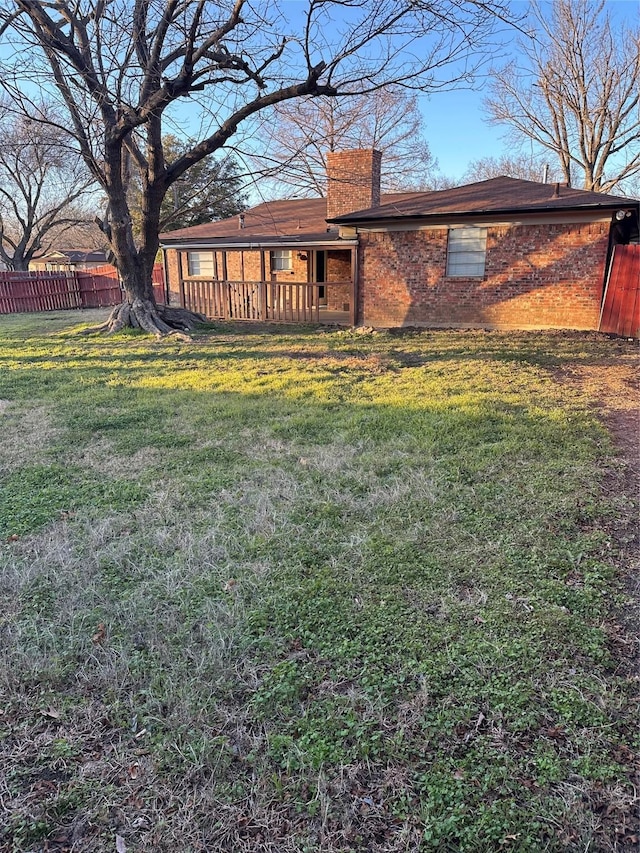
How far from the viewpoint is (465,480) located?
415 cm

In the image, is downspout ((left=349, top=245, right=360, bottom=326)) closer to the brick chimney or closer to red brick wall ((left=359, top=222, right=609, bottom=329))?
red brick wall ((left=359, top=222, right=609, bottom=329))

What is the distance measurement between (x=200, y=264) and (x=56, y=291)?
22.3 ft

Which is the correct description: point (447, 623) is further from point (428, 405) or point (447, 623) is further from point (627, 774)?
point (428, 405)

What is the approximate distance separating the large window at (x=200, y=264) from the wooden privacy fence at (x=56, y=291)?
4.73 m

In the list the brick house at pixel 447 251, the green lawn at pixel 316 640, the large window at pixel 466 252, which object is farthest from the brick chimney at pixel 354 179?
the green lawn at pixel 316 640

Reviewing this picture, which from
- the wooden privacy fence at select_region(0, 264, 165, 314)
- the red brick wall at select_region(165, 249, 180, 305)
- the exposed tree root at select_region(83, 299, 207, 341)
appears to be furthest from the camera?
the wooden privacy fence at select_region(0, 264, 165, 314)

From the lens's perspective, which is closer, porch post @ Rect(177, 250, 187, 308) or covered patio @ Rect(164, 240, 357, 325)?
covered patio @ Rect(164, 240, 357, 325)

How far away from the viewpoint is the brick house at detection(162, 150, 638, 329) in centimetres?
1165

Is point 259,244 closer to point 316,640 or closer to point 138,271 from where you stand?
point 138,271

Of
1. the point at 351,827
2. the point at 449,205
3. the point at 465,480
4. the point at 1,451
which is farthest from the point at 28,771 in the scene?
the point at 449,205

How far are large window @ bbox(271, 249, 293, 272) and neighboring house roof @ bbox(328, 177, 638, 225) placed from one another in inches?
196

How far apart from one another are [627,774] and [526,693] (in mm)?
405

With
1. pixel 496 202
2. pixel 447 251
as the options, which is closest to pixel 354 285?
pixel 447 251

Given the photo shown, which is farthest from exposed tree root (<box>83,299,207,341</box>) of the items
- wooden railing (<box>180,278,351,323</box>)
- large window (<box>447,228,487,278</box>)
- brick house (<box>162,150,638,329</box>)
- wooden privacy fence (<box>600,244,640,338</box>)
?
Answer: wooden privacy fence (<box>600,244,640,338</box>)
